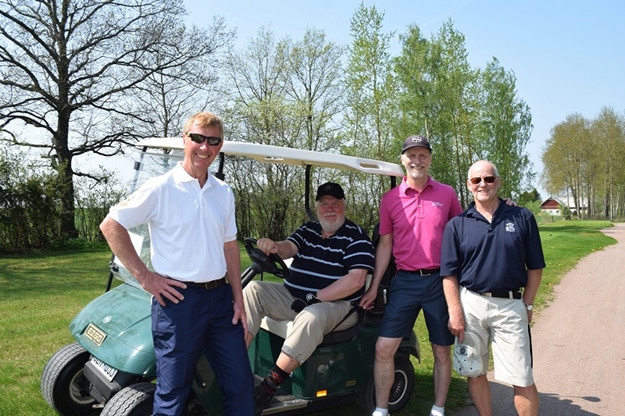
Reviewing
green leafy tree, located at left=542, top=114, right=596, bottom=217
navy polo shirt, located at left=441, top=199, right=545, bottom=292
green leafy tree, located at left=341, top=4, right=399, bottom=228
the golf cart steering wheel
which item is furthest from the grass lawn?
green leafy tree, located at left=542, top=114, right=596, bottom=217

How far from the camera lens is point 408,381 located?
12.9 feet

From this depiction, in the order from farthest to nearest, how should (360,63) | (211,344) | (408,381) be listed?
(360,63)
(408,381)
(211,344)

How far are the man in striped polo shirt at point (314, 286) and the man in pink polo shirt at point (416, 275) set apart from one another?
0.19 metres

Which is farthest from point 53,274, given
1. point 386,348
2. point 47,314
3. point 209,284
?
point 209,284

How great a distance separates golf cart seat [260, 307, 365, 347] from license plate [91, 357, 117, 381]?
0.95 meters

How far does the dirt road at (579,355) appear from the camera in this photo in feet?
13.3

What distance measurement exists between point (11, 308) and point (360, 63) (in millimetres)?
16906

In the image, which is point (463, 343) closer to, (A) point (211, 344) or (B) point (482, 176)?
(B) point (482, 176)

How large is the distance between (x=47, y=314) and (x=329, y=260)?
16.7ft

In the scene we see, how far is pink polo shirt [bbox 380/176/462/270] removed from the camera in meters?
A: 3.46

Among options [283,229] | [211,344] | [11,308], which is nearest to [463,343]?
[211,344]

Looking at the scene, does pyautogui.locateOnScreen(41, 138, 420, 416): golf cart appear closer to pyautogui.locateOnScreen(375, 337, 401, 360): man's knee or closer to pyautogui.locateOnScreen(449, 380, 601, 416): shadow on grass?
pyautogui.locateOnScreen(375, 337, 401, 360): man's knee

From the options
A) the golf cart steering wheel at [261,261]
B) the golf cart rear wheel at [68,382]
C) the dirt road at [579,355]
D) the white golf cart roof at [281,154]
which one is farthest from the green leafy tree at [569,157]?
the golf cart rear wheel at [68,382]

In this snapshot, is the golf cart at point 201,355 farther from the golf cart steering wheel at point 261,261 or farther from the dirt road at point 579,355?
the dirt road at point 579,355
